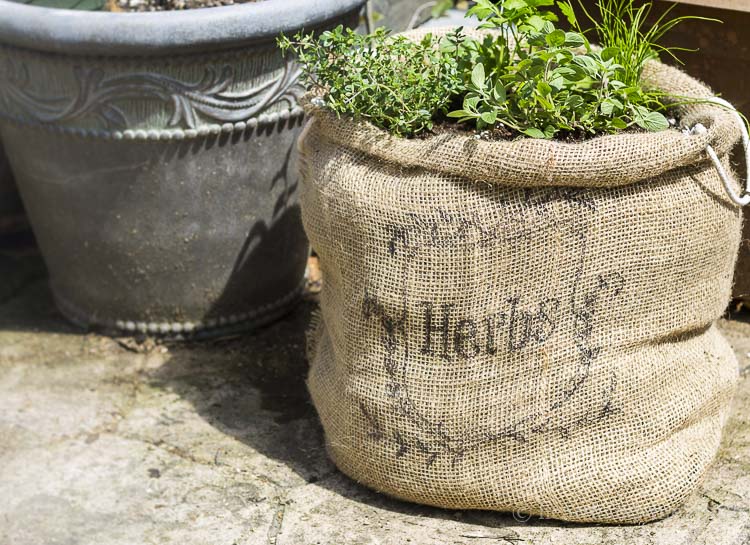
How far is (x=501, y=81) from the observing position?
1.94 metres

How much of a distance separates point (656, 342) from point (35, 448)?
1.46 m

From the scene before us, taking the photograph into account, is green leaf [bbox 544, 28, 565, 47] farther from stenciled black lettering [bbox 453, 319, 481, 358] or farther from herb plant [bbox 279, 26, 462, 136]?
stenciled black lettering [bbox 453, 319, 481, 358]

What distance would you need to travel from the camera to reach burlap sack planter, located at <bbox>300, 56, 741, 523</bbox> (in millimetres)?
1801

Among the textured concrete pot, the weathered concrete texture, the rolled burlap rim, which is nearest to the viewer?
the rolled burlap rim

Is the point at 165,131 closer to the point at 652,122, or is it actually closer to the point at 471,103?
the point at 471,103

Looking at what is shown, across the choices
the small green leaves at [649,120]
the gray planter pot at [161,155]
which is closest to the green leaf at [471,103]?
the small green leaves at [649,120]

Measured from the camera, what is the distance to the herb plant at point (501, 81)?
1.90 m

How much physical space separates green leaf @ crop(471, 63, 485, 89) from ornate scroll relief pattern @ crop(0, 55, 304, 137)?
670 millimetres


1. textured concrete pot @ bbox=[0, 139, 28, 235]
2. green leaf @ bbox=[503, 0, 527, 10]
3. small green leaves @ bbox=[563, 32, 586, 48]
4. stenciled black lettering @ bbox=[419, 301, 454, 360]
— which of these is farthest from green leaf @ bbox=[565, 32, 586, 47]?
textured concrete pot @ bbox=[0, 139, 28, 235]

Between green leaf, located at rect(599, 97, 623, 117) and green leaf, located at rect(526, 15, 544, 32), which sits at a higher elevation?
green leaf, located at rect(526, 15, 544, 32)

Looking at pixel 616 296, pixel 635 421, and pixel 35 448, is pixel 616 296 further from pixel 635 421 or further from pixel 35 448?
pixel 35 448

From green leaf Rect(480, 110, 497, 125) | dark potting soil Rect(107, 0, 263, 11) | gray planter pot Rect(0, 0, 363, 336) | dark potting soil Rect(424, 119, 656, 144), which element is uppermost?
green leaf Rect(480, 110, 497, 125)

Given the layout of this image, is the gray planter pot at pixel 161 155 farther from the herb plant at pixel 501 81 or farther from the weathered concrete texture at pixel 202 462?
the herb plant at pixel 501 81

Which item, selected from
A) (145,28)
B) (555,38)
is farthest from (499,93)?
(145,28)
